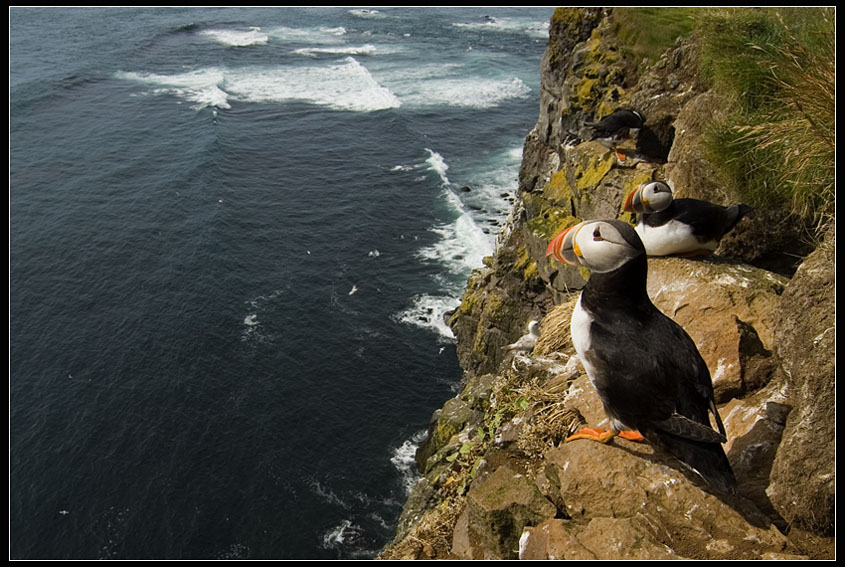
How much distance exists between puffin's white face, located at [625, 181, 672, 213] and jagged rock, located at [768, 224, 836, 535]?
400 centimetres

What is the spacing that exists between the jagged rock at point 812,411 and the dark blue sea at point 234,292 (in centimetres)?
3710

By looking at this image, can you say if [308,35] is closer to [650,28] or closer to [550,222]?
[650,28]

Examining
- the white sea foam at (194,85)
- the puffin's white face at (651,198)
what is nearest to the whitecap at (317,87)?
the white sea foam at (194,85)

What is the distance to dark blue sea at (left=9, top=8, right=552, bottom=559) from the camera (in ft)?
147

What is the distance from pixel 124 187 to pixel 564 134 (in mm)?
57682

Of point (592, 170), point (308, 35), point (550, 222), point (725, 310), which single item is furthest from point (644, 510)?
point (308, 35)

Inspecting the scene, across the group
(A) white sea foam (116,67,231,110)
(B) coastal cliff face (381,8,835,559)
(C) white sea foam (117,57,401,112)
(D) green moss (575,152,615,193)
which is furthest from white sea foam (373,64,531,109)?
(B) coastal cliff face (381,8,835,559)

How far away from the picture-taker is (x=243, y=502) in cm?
4444

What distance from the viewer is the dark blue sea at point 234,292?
44688mm

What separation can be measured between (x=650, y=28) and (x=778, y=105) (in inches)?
829

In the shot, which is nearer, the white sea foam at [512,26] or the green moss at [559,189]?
the green moss at [559,189]

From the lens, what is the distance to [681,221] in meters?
11.8

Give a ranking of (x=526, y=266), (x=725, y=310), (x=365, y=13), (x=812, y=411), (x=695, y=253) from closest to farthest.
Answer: (x=812, y=411) → (x=725, y=310) → (x=695, y=253) → (x=526, y=266) → (x=365, y=13)

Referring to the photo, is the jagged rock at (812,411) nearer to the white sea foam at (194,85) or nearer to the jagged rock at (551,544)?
→ the jagged rock at (551,544)
